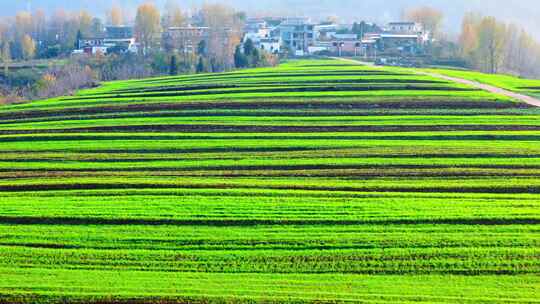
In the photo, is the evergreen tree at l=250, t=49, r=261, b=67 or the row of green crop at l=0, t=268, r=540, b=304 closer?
the row of green crop at l=0, t=268, r=540, b=304

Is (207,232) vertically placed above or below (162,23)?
below

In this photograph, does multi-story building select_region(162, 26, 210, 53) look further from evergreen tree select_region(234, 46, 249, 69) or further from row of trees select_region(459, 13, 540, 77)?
row of trees select_region(459, 13, 540, 77)

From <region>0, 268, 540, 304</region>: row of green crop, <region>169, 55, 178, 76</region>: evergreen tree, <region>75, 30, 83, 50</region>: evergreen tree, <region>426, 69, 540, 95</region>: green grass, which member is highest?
<region>75, 30, 83, 50</region>: evergreen tree

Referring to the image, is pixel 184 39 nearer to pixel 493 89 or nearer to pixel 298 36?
pixel 298 36

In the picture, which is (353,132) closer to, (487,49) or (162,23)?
(487,49)

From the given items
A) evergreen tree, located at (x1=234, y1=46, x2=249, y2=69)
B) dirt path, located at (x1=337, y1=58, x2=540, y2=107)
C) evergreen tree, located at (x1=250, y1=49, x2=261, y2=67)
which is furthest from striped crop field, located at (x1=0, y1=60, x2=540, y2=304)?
evergreen tree, located at (x1=234, y1=46, x2=249, y2=69)

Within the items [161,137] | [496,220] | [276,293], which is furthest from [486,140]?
[276,293]

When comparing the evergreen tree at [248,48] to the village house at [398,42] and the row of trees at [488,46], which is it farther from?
the row of trees at [488,46]

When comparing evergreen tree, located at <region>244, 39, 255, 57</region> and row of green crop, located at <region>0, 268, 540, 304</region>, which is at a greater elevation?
evergreen tree, located at <region>244, 39, 255, 57</region>

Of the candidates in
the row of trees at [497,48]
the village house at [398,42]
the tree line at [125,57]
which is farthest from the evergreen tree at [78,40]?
the row of trees at [497,48]
